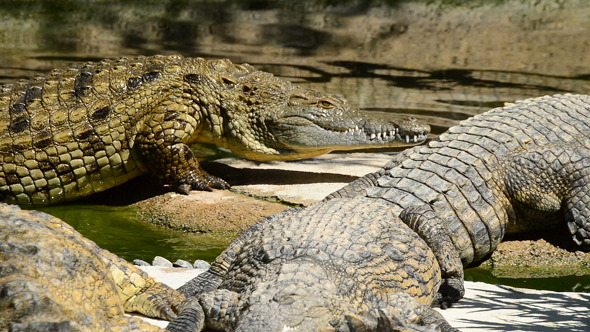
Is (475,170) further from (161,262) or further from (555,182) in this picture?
(161,262)

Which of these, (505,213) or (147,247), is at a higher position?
(505,213)

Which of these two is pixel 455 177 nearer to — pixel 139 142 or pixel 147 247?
pixel 147 247

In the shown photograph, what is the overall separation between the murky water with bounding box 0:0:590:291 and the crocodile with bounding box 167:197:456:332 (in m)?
1.74

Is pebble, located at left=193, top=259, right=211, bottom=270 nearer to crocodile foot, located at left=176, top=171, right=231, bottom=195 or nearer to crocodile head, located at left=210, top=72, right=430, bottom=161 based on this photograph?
crocodile foot, located at left=176, top=171, right=231, bottom=195

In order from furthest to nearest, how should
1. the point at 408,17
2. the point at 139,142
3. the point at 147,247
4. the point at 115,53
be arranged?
the point at 408,17 < the point at 115,53 < the point at 139,142 < the point at 147,247

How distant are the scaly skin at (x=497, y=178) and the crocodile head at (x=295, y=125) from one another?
66.0 inches

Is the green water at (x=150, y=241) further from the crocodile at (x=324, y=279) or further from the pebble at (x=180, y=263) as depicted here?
the crocodile at (x=324, y=279)

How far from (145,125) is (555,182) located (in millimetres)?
3441

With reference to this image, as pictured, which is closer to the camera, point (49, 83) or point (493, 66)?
point (49, 83)

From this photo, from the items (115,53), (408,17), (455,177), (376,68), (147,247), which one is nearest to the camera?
(455,177)

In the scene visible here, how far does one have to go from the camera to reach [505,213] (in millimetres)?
6164

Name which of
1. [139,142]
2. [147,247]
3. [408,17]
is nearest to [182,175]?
[139,142]

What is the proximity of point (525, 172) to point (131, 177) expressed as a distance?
3.50 metres

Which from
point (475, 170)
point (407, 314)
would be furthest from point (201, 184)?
point (407, 314)
